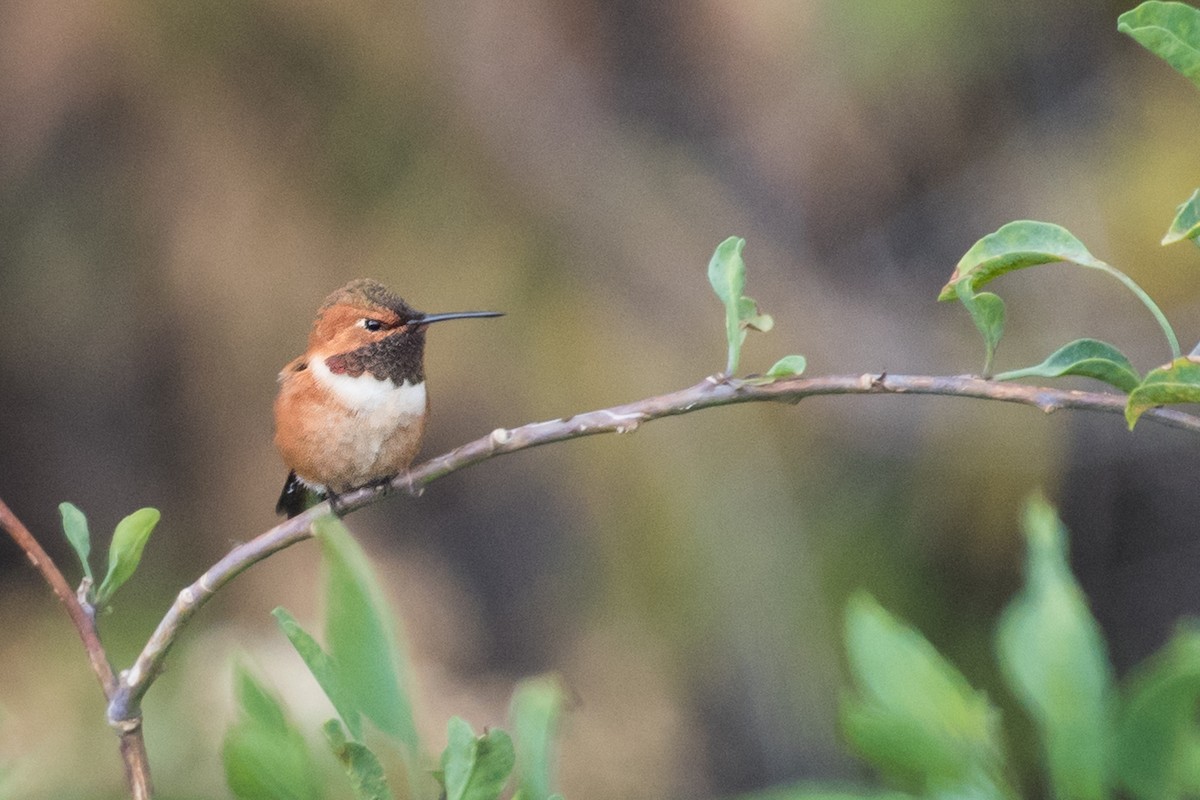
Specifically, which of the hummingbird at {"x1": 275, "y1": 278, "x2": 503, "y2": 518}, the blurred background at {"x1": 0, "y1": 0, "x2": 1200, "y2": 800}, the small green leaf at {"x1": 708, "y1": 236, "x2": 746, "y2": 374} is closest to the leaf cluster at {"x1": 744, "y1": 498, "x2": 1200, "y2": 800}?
the small green leaf at {"x1": 708, "y1": 236, "x2": 746, "y2": 374}

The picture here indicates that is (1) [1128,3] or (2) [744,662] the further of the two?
(2) [744,662]

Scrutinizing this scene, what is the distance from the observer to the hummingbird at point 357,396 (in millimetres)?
2777

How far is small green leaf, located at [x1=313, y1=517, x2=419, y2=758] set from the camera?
0.68m

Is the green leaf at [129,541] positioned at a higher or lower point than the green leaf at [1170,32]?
lower

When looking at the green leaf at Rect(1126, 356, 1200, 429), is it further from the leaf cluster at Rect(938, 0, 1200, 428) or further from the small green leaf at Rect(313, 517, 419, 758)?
the small green leaf at Rect(313, 517, 419, 758)

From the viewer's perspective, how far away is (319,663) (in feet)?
2.66

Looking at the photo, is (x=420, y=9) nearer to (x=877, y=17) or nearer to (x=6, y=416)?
(x=877, y=17)

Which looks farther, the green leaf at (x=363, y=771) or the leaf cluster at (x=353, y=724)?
the green leaf at (x=363, y=771)

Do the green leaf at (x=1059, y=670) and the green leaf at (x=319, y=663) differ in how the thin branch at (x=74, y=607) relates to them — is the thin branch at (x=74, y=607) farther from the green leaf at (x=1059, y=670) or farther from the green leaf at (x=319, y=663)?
the green leaf at (x=1059, y=670)

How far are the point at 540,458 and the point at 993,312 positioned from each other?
4.34 metres

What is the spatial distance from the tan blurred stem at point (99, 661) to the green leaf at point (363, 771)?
0.83 feet

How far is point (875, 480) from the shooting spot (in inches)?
198

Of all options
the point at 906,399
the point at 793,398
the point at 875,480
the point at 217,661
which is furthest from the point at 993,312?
the point at 906,399

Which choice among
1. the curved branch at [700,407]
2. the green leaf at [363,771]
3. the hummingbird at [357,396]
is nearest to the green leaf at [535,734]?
the green leaf at [363,771]
